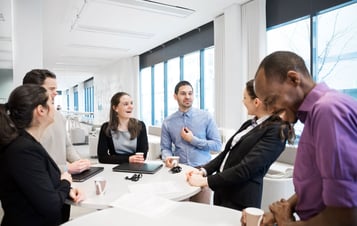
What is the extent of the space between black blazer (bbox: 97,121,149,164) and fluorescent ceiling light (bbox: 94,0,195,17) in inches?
94.0

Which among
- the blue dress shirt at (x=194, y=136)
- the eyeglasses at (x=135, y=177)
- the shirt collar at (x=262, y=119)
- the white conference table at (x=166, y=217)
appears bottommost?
the white conference table at (x=166, y=217)

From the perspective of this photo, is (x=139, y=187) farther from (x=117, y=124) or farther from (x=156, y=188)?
(x=117, y=124)

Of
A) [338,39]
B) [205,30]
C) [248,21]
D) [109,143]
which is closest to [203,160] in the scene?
[109,143]

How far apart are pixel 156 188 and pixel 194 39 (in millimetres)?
4888

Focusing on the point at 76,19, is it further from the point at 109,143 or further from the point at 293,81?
the point at 293,81

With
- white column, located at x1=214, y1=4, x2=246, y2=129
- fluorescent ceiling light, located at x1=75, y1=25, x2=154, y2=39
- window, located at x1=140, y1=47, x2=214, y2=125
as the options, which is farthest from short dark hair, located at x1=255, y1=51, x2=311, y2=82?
fluorescent ceiling light, located at x1=75, y1=25, x2=154, y2=39

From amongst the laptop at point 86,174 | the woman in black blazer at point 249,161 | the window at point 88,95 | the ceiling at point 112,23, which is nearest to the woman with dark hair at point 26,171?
the laptop at point 86,174

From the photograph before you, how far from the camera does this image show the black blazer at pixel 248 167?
5.00 ft

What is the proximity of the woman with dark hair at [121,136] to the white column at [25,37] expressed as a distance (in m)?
1.27

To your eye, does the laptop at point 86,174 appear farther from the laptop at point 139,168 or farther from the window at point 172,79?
the window at point 172,79

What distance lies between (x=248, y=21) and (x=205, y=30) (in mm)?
1491

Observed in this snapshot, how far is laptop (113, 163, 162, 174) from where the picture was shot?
6.69 feet

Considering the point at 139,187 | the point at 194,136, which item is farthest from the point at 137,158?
the point at 139,187

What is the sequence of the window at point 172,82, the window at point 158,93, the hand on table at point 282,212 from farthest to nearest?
the window at point 158,93
the window at point 172,82
the hand on table at point 282,212
